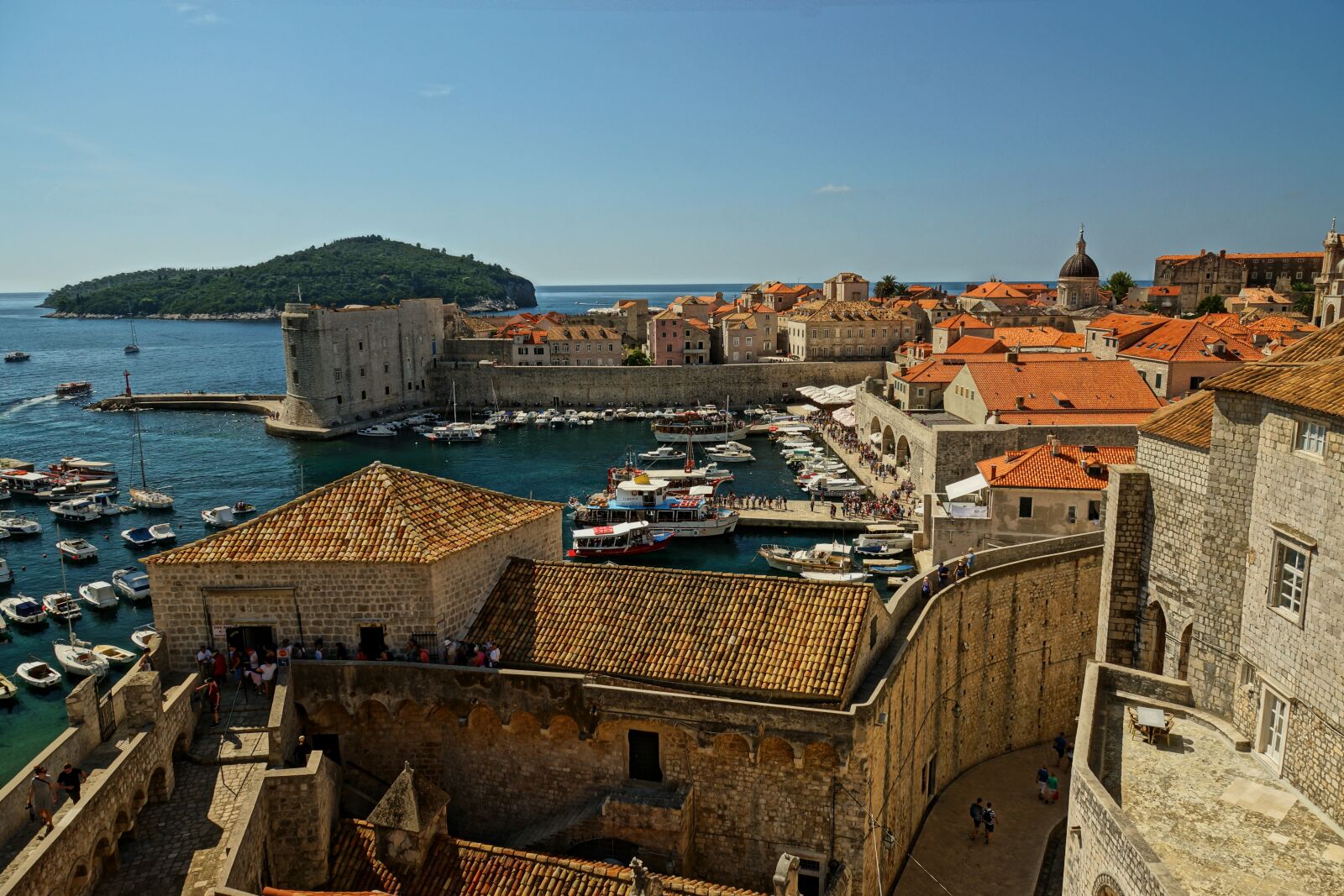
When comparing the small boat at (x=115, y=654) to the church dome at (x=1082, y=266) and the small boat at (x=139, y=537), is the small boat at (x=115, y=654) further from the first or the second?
the church dome at (x=1082, y=266)

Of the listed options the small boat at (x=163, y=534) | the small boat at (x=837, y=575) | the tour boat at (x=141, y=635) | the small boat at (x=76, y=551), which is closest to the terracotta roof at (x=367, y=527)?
the tour boat at (x=141, y=635)

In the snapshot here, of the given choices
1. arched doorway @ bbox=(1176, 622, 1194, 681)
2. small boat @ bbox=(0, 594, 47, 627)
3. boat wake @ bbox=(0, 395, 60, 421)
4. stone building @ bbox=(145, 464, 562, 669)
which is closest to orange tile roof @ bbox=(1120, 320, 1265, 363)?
arched doorway @ bbox=(1176, 622, 1194, 681)

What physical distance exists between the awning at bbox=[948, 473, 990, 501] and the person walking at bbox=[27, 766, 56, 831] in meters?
26.1

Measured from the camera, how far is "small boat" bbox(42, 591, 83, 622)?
29656mm

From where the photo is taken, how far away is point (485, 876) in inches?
446

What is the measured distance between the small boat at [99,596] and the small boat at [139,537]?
6.84 metres

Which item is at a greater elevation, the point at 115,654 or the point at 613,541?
the point at 613,541

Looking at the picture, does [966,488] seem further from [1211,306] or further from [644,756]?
[1211,306]

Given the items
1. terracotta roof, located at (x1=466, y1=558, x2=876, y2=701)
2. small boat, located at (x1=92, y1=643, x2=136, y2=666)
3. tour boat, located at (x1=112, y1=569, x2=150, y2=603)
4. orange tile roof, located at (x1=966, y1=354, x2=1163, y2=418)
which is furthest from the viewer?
orange tile roof, located at (x1=966, y1=354, x2=1163, y2=418)

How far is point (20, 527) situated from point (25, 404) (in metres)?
52.8

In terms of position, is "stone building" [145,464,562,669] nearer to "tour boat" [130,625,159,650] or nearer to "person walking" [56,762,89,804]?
"person walking" [56,762,89,804]

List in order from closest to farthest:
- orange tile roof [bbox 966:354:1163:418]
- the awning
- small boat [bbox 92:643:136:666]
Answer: small boat [bbox 92:643:136:666], the awning, orange tile roof [bbox 966:354:1163:418]

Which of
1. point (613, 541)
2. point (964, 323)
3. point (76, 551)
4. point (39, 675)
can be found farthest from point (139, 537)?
point (964, 323)

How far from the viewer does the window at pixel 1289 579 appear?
9.88 meters
